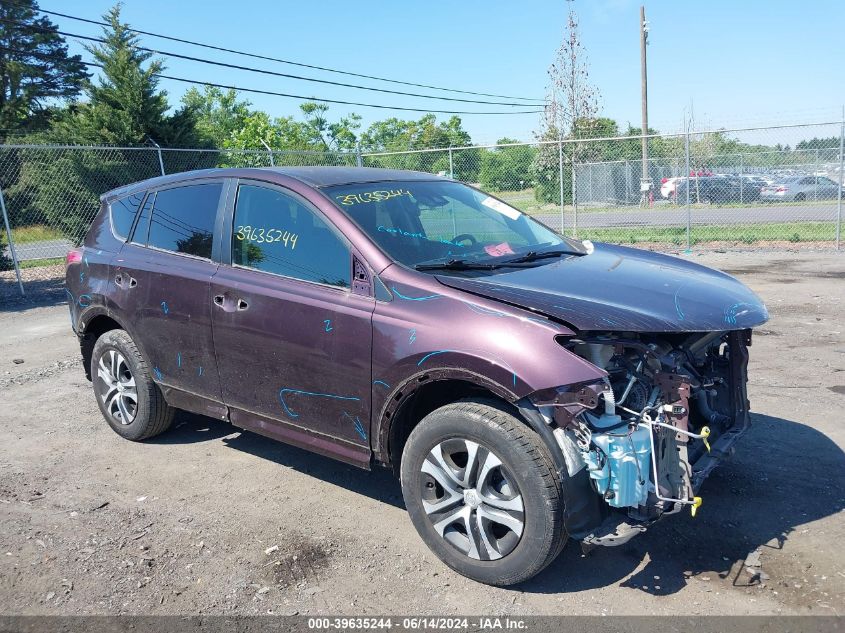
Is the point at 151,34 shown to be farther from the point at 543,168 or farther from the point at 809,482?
the point at 809,482

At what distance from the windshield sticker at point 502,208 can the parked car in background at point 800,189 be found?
609 inches

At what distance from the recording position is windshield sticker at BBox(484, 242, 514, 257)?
3969mm

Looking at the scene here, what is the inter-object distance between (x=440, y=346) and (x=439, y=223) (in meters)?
1.32

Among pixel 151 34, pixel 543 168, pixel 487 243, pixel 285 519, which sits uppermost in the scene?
pixel 151 34

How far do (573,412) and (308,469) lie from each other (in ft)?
7.56

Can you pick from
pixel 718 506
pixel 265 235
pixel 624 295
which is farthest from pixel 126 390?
pixel 718 506

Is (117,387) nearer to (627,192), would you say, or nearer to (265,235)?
(265,235)

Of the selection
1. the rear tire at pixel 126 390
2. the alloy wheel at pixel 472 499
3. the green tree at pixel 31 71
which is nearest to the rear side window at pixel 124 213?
the rear tire at pixel 126 390

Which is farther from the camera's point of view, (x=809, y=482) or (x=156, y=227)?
(x=156, y=227)

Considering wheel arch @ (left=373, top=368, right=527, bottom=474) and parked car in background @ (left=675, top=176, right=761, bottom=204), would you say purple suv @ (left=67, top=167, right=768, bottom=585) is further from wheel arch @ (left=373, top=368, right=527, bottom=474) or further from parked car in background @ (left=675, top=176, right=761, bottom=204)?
parked car in background @ (left=675, top=176, right=761, bottom=204)

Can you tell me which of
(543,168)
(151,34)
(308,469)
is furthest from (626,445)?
(543,168)

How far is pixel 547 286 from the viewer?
11.0 ft

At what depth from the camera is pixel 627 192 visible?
68.1ft

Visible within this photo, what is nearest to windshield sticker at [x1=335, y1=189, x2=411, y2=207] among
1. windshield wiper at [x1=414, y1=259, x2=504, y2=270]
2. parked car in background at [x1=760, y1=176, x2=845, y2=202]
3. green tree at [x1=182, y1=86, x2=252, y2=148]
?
windshield wiper at [x1=414, y1=259, x2=504, y2=270]
